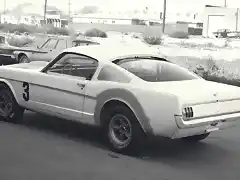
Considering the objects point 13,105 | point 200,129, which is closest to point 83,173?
point 200,129

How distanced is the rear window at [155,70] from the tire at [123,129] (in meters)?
0.63

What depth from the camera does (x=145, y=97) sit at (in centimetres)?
645

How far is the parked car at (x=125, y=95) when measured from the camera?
20.8 feet

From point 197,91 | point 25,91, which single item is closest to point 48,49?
point 25,91

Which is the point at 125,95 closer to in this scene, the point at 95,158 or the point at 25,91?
the point at 95,158

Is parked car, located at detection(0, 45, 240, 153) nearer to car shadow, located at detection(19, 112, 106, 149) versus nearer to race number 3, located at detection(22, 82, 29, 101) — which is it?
race number 3, located at detection(22, 82, 29, 101)

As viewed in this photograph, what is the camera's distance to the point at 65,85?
7488 millimetres

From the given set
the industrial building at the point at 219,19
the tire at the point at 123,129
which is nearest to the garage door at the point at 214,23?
the industrial building at the point at 219,19

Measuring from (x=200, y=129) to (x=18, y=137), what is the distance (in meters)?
2.98

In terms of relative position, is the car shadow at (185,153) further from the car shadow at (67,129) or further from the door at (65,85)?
the door at (65,85)

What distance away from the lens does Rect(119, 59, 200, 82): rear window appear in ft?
23.1

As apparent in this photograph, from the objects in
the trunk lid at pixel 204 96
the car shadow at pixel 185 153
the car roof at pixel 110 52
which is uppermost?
the car roof at pixel 110 52

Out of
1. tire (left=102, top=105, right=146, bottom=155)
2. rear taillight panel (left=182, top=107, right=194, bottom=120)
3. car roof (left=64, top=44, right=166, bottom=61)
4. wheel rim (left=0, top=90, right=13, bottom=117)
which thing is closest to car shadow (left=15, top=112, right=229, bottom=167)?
tire (left=102, top=105, right=146, bottom=155)

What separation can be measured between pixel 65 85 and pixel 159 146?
1782 mm
